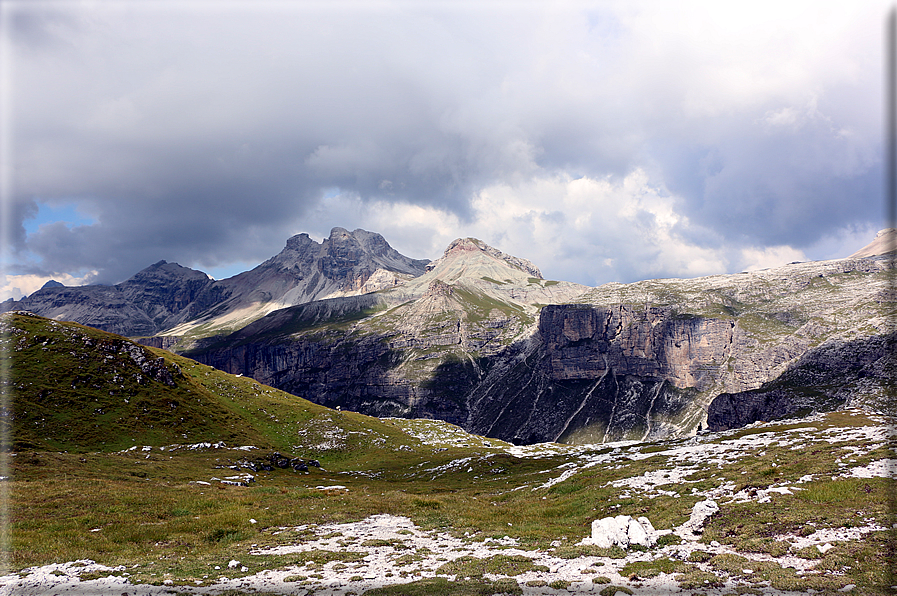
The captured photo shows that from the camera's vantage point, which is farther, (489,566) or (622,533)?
(622,533)

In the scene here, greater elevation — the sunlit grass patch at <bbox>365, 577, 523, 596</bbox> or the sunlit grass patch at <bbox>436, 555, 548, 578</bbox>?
the sunlit grass patch at <bbox>365, 577, 523, 596</bbox>

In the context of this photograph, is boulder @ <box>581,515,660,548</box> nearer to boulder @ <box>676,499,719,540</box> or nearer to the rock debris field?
the rock debris field

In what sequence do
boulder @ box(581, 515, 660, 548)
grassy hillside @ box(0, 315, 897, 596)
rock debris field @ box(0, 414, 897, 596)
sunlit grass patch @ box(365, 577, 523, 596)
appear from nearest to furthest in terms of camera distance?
sunlit grass patch @ box(365, 577, 523, 596), rock debris field @ box(0, 414, 897, 596), grassy hillside @ box(0, 315, 897, 596), boulder @ box(581, 515, 660, 548)

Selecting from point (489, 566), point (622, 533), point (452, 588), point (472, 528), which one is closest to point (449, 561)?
point (489, 566)

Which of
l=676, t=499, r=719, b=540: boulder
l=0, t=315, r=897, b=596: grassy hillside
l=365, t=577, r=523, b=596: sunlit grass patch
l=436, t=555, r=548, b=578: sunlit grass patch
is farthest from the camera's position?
l=676, t=499, r=719, b=540: boulder

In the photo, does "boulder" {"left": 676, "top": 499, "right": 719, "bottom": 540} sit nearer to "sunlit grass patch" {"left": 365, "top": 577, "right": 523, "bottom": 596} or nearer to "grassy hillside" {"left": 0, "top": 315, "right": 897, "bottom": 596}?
"grassy hillside" {"left": 0, "top": 315, "right": 897, "bottom": 596}

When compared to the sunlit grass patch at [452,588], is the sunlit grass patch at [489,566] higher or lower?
lower

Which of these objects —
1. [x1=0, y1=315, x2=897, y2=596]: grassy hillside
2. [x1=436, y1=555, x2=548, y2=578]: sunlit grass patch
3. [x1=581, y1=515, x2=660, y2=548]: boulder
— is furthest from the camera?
[x1=581, y1=515, x2=660, y2=548]: boulder

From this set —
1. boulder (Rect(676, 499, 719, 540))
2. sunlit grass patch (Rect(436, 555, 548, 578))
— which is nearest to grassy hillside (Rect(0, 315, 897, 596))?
sunlit grass patch (Rect(436, 555, 548, 578))

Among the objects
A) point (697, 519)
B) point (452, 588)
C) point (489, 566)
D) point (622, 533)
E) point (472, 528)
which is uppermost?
point (452, 588)

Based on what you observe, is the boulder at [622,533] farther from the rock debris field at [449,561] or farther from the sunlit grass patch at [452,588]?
the sunlit grass patch at [452,588]

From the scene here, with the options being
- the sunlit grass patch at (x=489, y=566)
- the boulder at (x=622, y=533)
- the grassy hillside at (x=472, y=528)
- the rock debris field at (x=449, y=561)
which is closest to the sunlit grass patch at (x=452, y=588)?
the grassy hillside at (x=472, y=528)

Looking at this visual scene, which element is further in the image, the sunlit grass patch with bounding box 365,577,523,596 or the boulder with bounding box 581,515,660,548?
the boulder with bounding box 581,515,660,548

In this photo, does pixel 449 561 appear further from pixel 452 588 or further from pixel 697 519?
pixel 697 519
